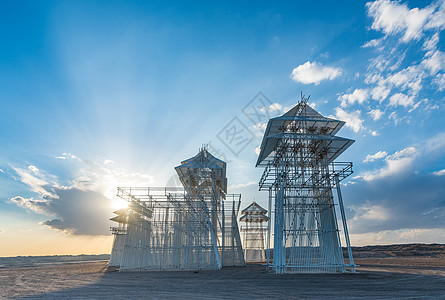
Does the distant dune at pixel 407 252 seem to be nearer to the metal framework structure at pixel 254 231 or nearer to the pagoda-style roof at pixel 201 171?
the metal framework structure at pixel 254 231

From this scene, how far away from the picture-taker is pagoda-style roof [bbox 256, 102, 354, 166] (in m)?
20.9

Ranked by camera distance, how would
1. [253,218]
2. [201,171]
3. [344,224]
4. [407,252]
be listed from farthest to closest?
[407,252] < [253,218] < [201,171] < [344,224]

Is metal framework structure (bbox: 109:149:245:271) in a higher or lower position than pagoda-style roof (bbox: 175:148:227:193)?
lower

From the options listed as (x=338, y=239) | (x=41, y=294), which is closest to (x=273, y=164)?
(x=338, y=239)

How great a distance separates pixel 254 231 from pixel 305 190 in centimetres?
2022

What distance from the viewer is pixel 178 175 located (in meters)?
28.0

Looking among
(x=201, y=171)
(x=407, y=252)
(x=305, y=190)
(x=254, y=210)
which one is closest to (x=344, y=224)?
(x=305, y=190)

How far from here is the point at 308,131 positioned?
72.2 ft

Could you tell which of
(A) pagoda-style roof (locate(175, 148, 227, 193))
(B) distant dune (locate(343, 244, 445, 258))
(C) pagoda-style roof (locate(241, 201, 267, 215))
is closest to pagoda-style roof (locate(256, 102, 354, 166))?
(A) pagoda-style roof (locate(175, 148, 227, 193))

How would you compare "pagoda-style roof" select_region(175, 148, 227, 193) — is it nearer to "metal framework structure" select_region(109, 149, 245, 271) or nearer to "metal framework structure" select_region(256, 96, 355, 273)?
"metal framework structure" select_region(109, 149, 245, 271)

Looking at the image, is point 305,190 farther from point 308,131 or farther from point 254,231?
point 254,231

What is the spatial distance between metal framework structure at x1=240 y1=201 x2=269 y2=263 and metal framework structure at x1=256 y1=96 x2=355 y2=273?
57.0 ft

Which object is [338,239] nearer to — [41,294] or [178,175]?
[178,175]

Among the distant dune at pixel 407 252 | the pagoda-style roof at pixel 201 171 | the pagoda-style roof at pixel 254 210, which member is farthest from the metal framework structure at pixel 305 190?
the distant dune at pixel 407 252
